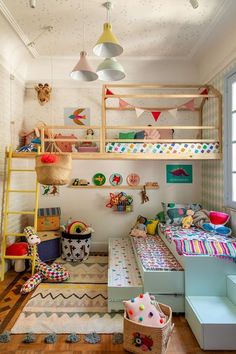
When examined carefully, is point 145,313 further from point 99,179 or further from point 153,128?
point 99,179

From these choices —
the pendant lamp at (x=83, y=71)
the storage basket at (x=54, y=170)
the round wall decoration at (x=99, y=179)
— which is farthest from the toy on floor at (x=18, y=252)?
the pendant lamp at (x=83, y=71)

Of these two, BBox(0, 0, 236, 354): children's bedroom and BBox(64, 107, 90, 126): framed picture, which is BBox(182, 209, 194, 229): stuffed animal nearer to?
BBox(0, 0, 236, 354): children's bedroom

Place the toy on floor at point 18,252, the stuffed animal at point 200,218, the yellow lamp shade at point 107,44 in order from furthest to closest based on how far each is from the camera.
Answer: the stuffed animal at point 200,218 < the toy on floor at point 18,252 < the yellow lamp shade at point 107,44

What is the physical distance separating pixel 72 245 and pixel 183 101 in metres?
2.95

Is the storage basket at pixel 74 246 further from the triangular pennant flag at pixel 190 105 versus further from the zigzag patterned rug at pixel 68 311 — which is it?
the triangular pennant flag at pixel 190 105

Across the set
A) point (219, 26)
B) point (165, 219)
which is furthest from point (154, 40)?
point (165, 219)

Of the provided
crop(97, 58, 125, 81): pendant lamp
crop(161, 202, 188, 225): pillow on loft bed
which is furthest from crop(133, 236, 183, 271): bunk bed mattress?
crop(97, 58, 125, 81): pendant lamp

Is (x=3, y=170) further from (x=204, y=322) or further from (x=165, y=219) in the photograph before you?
(x=204, y=322)

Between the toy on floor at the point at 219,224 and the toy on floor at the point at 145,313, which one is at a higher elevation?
the toy on floor at the point at 219,224

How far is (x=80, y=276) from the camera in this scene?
11.2ft

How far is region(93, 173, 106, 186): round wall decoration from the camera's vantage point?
4445 millimetres

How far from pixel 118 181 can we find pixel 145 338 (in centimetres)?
273

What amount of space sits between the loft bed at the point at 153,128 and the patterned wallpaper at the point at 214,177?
8 cm

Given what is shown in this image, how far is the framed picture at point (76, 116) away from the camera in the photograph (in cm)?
442
